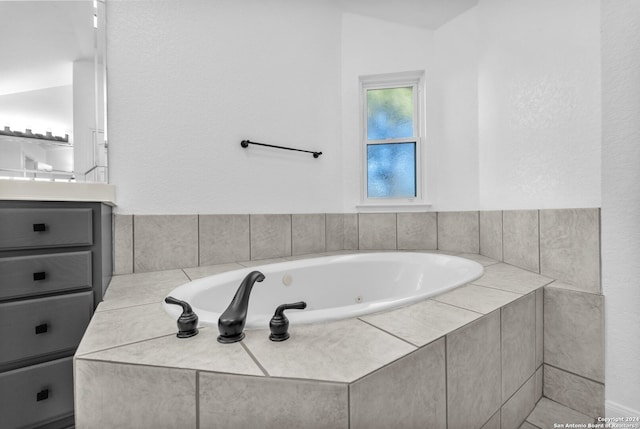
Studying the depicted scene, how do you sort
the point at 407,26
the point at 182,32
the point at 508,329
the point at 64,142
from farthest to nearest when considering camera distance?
the point at 407,26 < the point at 182,32 < the point at 64,142 < the point at 508,329

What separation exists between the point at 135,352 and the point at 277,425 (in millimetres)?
342

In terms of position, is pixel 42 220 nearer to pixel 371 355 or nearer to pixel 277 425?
pixel 277 425

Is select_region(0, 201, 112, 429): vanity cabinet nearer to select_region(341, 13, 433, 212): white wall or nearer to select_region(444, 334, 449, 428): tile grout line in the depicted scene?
select_region(444, 334, 449, 428): tile grout line

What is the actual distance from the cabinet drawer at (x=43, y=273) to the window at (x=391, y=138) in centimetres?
178

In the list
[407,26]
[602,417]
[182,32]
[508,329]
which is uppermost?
[407,26]

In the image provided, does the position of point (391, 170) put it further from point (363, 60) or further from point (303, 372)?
point (303, 372)

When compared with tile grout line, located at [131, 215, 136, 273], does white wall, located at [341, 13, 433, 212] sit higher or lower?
higher

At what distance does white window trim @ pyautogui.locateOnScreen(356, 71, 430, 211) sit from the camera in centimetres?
225

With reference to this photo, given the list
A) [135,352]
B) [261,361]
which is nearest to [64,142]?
[135,352]

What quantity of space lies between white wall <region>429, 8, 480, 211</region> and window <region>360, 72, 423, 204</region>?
14cm

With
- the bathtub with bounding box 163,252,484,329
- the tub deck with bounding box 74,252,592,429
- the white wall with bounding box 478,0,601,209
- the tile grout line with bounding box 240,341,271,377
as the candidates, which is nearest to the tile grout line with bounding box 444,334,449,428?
the tub deck with bounding box 74,252,592,429

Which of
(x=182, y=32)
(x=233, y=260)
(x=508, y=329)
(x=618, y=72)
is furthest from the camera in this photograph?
(x=233, y=260)

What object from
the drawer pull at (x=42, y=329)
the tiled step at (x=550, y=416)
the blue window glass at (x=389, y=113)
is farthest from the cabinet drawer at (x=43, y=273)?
the blue window glass at (x=389, y=113)

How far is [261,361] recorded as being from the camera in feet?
1.89
